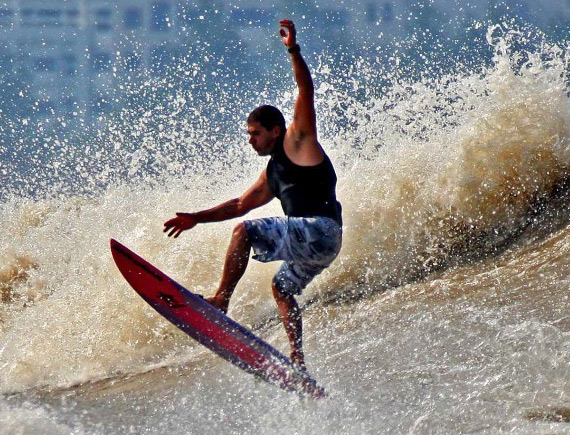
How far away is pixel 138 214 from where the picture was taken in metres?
8.55

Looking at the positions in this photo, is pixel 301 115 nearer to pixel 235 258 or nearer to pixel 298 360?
pixel 235 258

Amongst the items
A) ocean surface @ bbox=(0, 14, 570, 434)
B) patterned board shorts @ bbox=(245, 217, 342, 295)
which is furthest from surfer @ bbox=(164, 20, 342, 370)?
ocean surface @ bbox=(0, 14, 570, 434)

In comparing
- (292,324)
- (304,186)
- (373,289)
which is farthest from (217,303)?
(373,289)

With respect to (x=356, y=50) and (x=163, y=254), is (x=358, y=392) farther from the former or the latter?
(x=356, y=50)

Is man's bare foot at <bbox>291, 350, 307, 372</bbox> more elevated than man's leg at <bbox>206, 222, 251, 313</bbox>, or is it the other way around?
man's leg at <bbox>206, 222, 251, 313</bbox>

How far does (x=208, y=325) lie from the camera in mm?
4578

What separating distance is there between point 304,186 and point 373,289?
7.52 feet

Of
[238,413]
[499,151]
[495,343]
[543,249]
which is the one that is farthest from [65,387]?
[499,151]

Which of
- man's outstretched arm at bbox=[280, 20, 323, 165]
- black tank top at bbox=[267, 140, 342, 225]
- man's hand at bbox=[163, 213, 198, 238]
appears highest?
man's outstretched arm at bbox=[280, 20, 323, 165]

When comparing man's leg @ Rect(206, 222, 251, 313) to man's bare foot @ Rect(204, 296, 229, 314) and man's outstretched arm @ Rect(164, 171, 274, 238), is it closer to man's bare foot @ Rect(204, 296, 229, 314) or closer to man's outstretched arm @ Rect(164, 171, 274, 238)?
man's bare foot @ Rect(204, 296, 229, 314)

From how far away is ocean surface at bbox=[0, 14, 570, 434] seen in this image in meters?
4.00

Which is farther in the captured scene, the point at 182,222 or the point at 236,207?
the point at 236,207

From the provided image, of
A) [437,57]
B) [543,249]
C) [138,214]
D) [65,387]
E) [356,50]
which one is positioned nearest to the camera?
[65,387]

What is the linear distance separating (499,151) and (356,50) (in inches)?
895
